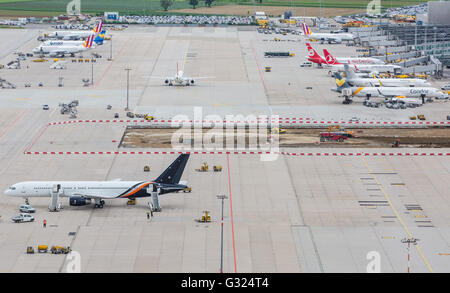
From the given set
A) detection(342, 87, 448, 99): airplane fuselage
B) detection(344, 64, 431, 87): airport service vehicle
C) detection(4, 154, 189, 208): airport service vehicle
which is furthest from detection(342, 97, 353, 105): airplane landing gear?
detection(4, 154, 189, 208): airport service vehicle

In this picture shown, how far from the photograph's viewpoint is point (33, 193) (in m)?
88.8

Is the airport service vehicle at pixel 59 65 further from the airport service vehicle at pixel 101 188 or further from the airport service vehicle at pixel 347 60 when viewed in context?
the airport service vehicle at pixel 101 188

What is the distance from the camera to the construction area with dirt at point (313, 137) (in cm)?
11812

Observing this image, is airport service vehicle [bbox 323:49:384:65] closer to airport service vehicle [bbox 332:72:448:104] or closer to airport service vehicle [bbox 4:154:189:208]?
airport service vehicle [bbox 332:72:448:104]

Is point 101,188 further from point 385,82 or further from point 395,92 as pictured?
point 385,82

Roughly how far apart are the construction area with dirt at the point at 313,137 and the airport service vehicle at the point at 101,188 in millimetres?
27756

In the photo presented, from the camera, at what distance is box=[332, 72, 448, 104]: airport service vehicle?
487 feet

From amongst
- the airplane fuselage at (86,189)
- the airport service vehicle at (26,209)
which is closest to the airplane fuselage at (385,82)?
the airplane fuselage at (86,189)

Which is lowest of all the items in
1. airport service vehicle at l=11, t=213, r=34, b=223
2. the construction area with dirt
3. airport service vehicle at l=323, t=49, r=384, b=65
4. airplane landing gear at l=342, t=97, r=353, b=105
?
airport service vehicle at l=11, t=213, r=34, b=223

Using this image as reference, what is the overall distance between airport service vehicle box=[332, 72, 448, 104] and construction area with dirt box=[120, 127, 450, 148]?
20.6m

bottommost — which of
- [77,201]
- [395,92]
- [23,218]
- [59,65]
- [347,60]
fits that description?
[23,218]

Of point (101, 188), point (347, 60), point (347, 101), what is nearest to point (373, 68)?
point (347, 60)

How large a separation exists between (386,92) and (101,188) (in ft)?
248

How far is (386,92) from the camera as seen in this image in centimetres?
14938
